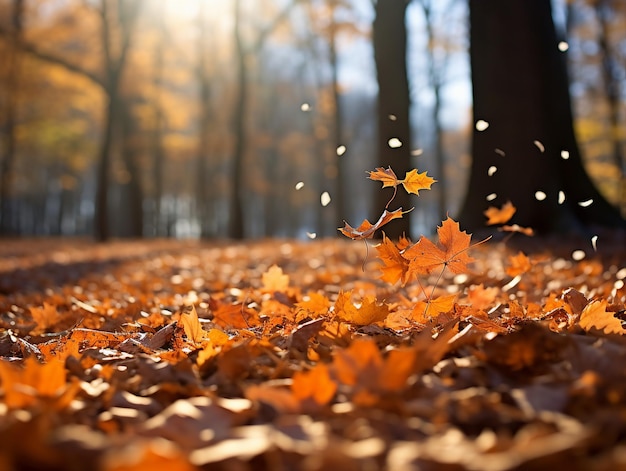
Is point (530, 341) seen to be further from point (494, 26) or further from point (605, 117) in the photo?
point (605, 117)

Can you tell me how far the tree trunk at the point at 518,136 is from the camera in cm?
627

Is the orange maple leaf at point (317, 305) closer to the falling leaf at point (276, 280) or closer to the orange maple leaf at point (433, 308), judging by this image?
the orange maple leaf at point (433, 308)

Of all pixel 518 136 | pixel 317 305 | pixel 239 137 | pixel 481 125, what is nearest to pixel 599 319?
pixel 317 305

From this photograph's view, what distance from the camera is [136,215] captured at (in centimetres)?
1838

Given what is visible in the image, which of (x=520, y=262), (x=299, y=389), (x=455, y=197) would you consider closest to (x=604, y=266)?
(x=520, y=262)

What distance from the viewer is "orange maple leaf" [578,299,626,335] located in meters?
1.69

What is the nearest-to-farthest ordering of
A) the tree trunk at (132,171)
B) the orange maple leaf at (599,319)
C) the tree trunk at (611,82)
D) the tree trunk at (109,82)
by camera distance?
the orange maple leaf at (599,319)
the tree trunk at (109,82)
the tree trunk at (611,82)
the tree trunk at (132,171)

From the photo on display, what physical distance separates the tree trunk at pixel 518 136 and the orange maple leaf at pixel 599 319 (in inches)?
185

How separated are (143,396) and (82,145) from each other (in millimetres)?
20730

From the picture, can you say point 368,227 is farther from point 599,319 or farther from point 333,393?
point 333,393

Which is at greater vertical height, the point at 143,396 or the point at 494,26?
the point at 494,26

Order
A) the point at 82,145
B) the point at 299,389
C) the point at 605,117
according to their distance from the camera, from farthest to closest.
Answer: the point at 82,145
the point at 605,117
the point at 299,389

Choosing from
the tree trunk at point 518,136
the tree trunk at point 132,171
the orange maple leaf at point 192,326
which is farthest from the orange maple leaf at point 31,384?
the tree trunk at point 132,171

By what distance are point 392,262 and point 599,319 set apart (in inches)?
27.0
